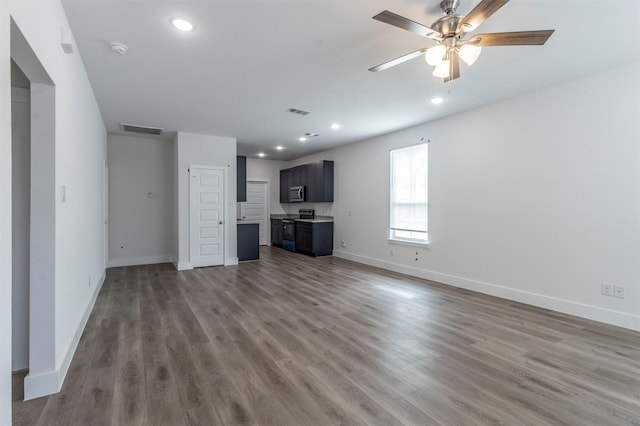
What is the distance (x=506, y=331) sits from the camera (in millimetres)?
3076

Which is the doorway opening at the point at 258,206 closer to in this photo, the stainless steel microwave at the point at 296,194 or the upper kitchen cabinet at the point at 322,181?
the stainless steel microwave at the point at 296,194

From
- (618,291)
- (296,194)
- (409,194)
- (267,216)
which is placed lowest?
(618,291)

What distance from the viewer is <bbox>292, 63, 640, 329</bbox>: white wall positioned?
320 cm

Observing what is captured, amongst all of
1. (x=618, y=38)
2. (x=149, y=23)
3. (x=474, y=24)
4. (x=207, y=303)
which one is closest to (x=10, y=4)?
(x=149, y=23)

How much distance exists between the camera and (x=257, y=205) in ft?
30.7

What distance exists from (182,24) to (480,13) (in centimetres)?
217

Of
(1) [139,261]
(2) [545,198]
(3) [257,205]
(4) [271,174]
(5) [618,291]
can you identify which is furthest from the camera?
(4) [271,174]

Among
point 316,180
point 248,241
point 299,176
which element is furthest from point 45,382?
point 299,176

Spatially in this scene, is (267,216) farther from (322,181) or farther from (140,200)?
(140,200)

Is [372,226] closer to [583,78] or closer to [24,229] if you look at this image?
[583,78]

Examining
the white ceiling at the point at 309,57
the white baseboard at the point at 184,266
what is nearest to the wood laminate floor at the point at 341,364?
the white baseboard at the point at 184,266

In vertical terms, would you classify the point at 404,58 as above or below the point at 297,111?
below

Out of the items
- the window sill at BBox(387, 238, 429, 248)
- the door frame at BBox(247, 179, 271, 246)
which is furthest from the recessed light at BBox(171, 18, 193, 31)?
the door frame at BBox(247, 179, 271, 246)

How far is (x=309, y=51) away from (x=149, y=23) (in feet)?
4.33
